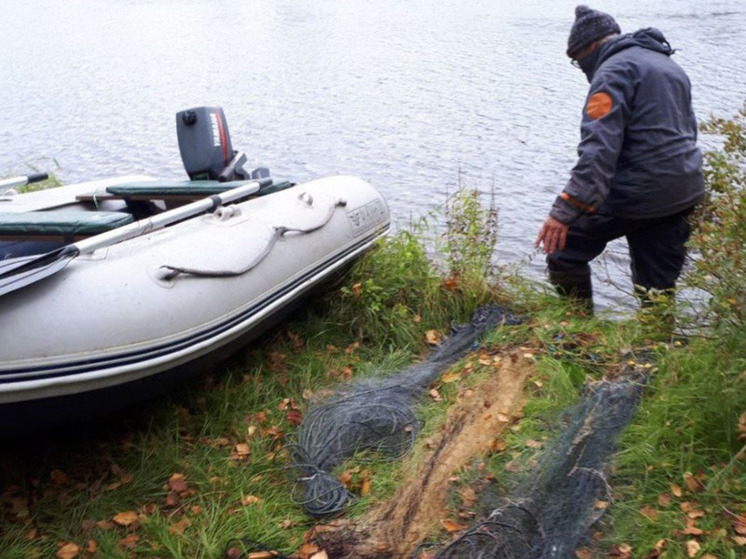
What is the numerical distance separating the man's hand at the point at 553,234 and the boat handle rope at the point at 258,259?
1180mm

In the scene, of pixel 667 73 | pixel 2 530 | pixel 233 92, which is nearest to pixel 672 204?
pixel 667 73

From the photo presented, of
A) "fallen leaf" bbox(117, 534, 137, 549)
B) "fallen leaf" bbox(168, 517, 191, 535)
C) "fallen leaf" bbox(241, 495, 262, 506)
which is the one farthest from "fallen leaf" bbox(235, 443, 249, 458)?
"fallen leaf" bbox(117, 534, 137, 549)

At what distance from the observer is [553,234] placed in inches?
166

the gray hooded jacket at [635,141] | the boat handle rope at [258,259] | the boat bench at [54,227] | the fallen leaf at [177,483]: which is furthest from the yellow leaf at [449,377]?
the boat bench at [54,227]

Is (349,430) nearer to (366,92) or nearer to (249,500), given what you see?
(249,500)

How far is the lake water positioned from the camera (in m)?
9.09

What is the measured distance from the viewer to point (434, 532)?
9.52 ft

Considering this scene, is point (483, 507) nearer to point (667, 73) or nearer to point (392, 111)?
point (667, 73)

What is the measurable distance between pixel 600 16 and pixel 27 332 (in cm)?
313

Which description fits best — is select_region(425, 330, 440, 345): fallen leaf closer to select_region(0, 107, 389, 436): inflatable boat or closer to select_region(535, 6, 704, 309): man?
select_region(0, 107, 389, 436): inflatable boat

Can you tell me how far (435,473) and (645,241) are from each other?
1.96m

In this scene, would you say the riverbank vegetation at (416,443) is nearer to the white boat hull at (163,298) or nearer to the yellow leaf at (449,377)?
the yellow leaf at (449,377)

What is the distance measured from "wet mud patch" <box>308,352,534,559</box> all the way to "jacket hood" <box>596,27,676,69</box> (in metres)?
1.64

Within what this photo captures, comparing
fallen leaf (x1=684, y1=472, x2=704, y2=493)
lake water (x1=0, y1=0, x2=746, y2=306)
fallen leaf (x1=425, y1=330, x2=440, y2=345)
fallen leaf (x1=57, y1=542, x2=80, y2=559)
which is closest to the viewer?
fallen leaf (x1=684, y1=472, x2=704, y2=493)
